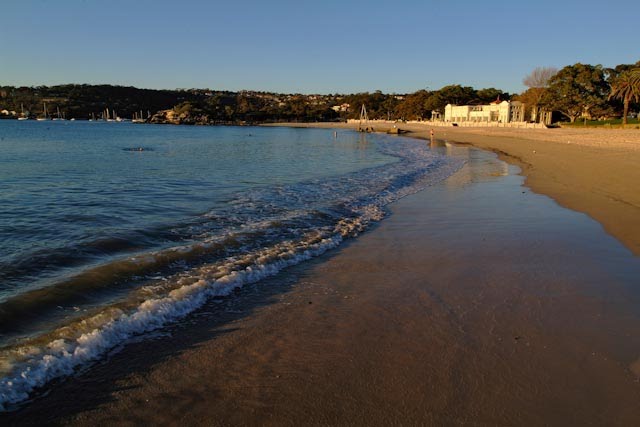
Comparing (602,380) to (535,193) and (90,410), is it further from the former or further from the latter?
(535,193)

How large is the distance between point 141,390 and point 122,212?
8660 mm

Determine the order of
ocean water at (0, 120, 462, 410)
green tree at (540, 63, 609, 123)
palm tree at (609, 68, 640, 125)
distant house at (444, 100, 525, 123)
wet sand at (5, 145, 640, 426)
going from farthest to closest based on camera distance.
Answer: distant house at (444, 100, 525, 123) < green tree at (540, 63, 609, 123) < palm tree at (609, 68, 640, 125) < ocean water at (0, 120, 462, 410) < wet sand at (5, 145, 640, 426)

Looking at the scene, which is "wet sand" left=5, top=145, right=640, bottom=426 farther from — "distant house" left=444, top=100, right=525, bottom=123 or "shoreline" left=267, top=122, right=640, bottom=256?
"distant house" left=444, top=100, right=525, bottom=123

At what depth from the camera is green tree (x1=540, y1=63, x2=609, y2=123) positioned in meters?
70.9

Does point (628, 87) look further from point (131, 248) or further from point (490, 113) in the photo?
point (131, 248)

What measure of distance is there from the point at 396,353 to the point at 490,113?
332ft

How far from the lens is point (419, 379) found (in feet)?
12.3

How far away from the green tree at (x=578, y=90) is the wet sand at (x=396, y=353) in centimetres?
7527

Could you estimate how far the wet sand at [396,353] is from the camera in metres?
3.33

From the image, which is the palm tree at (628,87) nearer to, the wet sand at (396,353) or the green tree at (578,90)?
the green tree at (578,90)

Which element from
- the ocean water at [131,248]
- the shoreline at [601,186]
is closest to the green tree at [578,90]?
the shoreline at [601,186]

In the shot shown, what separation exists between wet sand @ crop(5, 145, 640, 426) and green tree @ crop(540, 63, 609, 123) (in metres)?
75.3

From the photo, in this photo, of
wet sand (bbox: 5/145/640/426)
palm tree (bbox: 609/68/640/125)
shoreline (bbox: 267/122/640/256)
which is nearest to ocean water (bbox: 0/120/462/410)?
wet sand (bbox: 5/145/640/426)

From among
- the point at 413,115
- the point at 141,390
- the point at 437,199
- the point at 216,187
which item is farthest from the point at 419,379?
the point at 413,115
